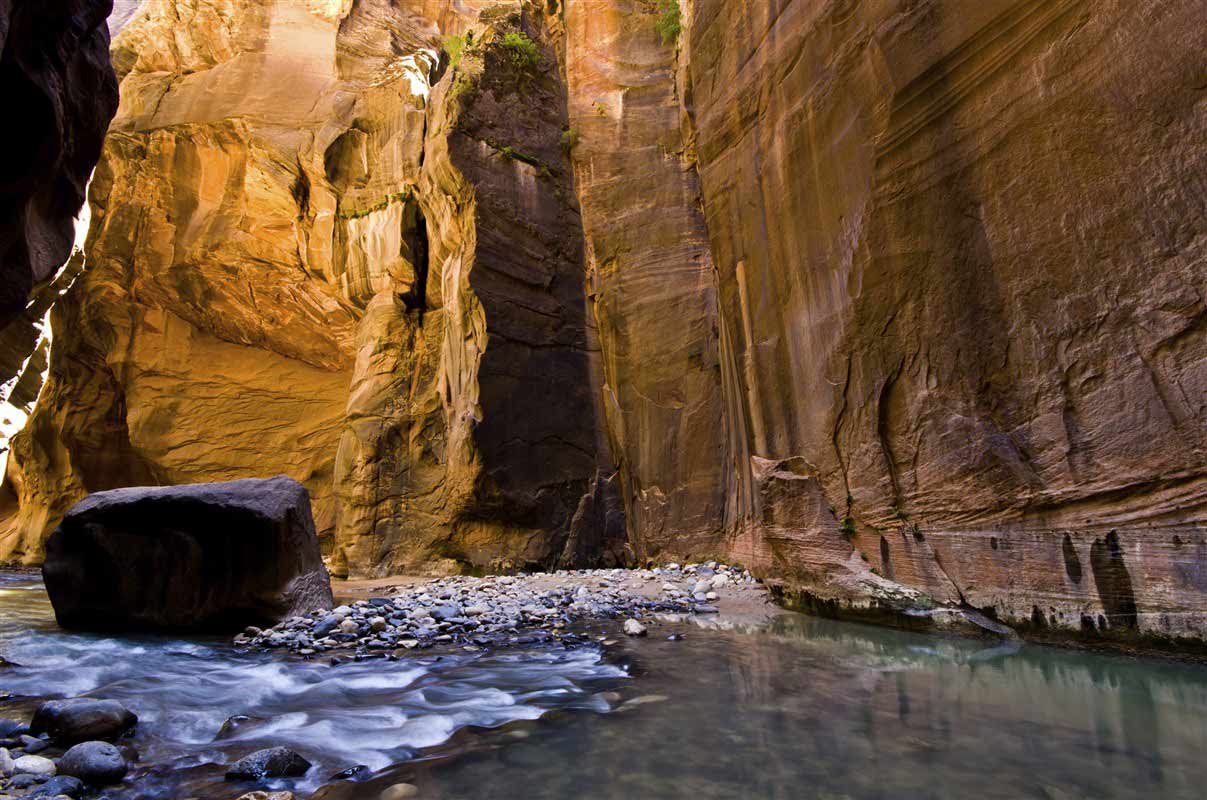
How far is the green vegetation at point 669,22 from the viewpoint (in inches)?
553

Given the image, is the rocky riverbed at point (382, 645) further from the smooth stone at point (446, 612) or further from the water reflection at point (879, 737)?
the water reflection at point (879, 737)

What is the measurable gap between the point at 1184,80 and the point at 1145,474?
231 cm

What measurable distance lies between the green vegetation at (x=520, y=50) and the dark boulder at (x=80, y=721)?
14582mm

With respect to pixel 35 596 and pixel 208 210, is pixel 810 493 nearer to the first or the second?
pixel 35 596

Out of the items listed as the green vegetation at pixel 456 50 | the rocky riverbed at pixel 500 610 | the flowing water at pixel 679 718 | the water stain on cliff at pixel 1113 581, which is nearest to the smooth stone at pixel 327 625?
the rocky riverbed at pixel 500 610

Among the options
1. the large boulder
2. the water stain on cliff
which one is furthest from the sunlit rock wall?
the water stain on cliff

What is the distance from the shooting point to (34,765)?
8.80ft

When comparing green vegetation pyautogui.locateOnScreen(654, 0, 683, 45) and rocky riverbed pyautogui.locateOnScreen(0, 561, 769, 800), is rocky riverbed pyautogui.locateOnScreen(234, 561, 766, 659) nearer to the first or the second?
rocky riverbed pyautogui.locateOnScreen(0, 561, 769, 800)

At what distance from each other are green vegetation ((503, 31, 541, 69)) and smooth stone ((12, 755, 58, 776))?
1501 cm

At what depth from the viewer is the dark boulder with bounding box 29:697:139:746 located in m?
3.14

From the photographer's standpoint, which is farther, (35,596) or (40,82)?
(35,596)

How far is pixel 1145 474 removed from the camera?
407cm

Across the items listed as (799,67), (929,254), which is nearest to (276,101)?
(799,67)

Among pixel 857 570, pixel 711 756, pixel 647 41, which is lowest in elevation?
pixel 711 756
